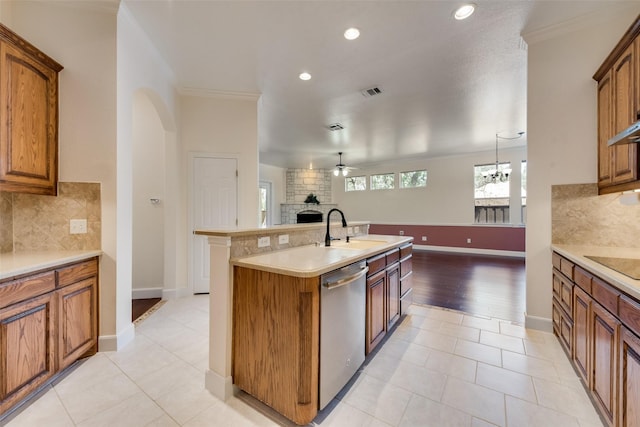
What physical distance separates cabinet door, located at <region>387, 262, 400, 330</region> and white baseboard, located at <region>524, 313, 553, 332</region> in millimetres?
1294

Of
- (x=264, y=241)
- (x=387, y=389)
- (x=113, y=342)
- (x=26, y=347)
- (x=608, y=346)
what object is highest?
A: (x=264, y=241)

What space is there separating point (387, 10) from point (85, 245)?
3.10 metres

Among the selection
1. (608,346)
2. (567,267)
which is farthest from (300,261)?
(567,267)

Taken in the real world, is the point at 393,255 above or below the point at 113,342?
above

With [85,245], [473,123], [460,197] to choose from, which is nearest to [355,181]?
[460,197]

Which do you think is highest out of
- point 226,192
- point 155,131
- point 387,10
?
point 387,10

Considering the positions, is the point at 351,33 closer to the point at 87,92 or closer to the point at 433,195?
the point at 87,92

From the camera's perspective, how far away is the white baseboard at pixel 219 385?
163 centimetres

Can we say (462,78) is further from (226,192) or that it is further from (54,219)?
(54,219)

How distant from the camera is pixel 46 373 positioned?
65.2 inches

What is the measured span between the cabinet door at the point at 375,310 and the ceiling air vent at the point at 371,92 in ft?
8.07

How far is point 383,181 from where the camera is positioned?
28.7ft

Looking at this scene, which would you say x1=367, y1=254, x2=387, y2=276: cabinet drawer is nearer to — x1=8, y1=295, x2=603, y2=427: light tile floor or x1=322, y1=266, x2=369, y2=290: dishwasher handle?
x1=322, y1=266, x2=369, y2=290: dishwasher handle

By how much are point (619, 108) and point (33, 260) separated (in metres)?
4.12
